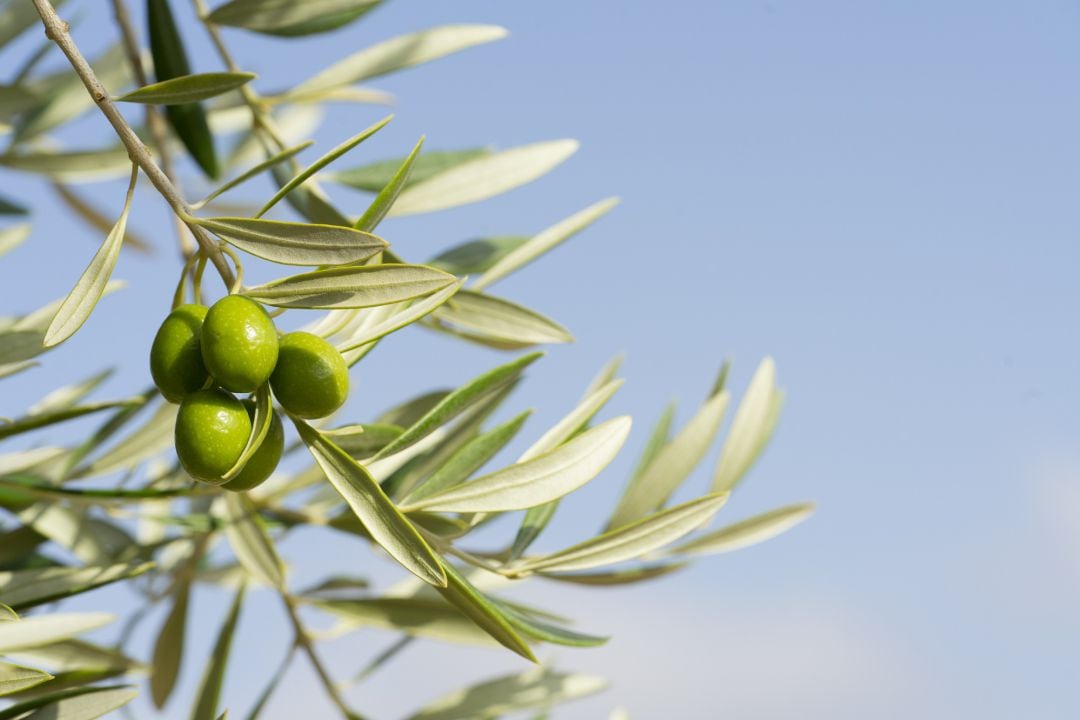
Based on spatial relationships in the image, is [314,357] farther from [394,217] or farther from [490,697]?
[490,697]

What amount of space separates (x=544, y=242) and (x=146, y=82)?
0.53m

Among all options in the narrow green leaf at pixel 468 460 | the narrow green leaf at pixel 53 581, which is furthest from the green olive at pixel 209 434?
the narrow green leaf at pixel 53 581

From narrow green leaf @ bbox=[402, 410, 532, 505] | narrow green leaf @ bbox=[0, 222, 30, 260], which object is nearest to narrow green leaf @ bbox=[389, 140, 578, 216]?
narrow green leaf @ bbox=[402, 410, 532, 505]

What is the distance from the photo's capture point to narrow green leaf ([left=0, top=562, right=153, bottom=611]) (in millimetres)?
1150

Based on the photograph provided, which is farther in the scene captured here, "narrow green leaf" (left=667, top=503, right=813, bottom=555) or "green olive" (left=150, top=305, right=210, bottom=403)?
"narrow green leaf" (left=667, top=503, right=813, bottom=555)

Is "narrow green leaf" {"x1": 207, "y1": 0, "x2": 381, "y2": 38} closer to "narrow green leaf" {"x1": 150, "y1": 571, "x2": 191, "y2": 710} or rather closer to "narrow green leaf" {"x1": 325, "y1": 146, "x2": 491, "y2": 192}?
"narrow green leaf" {"x1": 325, "y1": 146, "x2": 491, "y2": 192}

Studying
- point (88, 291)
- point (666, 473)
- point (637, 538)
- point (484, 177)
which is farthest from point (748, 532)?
point (88, 291)

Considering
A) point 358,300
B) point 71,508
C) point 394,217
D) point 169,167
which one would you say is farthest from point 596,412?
point 169,167

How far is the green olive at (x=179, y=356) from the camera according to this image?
80 cm

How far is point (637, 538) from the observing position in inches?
40.5

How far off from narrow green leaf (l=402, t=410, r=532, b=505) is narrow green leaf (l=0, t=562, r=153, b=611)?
35cm

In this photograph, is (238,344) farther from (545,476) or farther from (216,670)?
(216,670)

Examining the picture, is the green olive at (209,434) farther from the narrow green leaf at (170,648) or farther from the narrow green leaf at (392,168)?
the narrow green leaf at (170,648)

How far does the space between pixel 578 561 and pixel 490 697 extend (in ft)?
1.61
